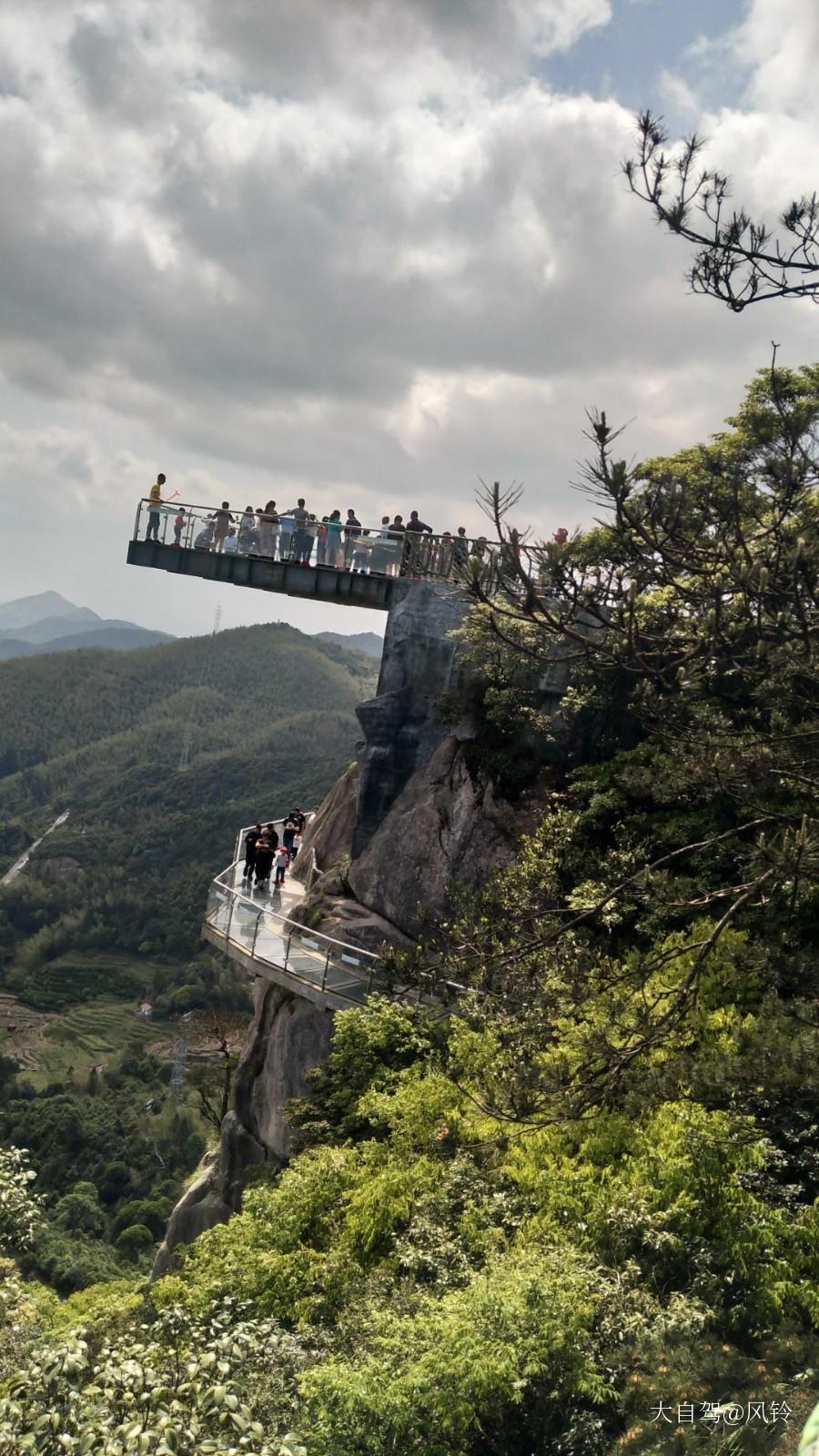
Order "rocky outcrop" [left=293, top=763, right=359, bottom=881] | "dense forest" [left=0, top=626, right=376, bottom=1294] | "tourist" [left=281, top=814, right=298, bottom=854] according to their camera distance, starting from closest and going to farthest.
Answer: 1. "rocky outcrop" [left=293, top=763, right=359, bottom=881]
2. "tourist" [left=281, top=814, right=298, bottom=854]
3. "dense forest" [left=0, top=626, right=376, bottom=1294]

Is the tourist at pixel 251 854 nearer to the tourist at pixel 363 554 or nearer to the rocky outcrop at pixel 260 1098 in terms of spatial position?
the rocky outcrop at pixel 260 1098

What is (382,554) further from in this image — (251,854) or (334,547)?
(251,854)

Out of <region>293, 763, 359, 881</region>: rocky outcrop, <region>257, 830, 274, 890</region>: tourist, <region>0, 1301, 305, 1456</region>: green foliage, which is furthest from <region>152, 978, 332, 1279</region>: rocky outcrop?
<region>0, 1301, 305, 1456</region>: green foliage

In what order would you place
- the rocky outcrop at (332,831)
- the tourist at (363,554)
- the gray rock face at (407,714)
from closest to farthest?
the gray rock face at (407,714)
the rocky outcrop at (332,831)
the tourist at (363,554)

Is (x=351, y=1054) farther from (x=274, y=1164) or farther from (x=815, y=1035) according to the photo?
(x=815, y=1035)

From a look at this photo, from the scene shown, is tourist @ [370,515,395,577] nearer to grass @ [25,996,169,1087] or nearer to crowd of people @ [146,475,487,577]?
crowd of people @ [146,475,487,577]

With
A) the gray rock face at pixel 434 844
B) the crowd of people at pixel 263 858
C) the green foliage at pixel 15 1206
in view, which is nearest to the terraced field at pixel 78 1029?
the crowd of people at pixel 263 858

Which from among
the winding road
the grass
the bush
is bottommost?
the grass

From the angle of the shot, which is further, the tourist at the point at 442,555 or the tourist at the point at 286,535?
the tourist at the point at 286,535
